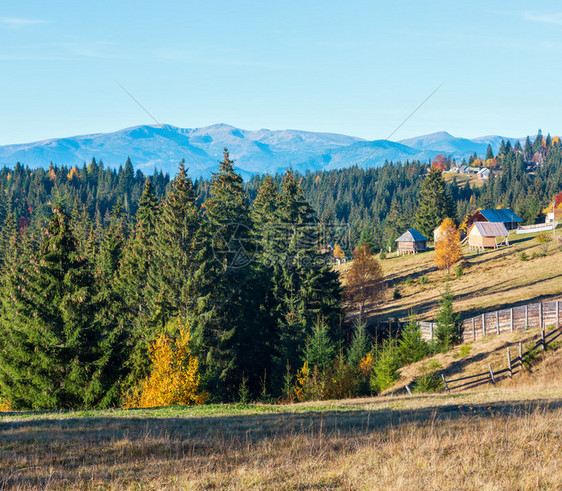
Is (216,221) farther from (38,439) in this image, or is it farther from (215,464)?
(215,464)

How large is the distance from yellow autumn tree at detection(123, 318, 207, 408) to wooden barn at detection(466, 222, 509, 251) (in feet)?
203

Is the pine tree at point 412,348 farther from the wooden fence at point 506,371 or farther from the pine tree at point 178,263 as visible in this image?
the pine tree at point 178,263

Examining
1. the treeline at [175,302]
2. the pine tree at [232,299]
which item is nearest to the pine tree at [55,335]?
the treeline at [175,302]

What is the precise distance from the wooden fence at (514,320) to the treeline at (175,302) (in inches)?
403

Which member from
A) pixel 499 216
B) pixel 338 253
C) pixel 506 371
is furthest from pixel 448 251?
pixel 338 253

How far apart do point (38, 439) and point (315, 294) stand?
1336 inches

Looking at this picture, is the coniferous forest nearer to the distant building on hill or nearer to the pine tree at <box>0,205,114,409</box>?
the pine tree at <box>0,205,114,409</box>

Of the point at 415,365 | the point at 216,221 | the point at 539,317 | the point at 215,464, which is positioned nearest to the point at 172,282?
the point at 216,221

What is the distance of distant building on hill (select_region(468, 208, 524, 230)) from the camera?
269ft

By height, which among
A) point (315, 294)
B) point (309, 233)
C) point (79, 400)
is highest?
point (309, 233)

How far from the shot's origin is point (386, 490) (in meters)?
6.31

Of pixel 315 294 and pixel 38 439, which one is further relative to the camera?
pixel 315 294

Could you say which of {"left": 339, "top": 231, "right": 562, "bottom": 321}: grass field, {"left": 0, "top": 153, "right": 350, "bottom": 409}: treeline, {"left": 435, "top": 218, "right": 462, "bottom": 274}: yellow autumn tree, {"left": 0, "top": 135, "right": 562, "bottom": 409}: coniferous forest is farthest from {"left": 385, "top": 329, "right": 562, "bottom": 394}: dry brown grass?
{"left": 435, "top": 218, "right": 462, "bottom": 274}: yellow autumn tree

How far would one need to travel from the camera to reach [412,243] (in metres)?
91.7
